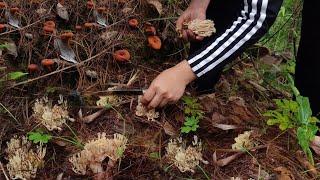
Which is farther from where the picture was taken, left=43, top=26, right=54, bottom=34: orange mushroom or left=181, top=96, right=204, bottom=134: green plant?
left=43, top=26, right=54, bottom=34: orange mushroom

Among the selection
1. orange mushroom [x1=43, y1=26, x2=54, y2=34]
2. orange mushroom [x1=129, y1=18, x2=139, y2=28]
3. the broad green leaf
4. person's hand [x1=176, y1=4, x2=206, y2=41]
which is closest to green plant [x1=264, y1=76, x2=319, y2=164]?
the broad green leaf

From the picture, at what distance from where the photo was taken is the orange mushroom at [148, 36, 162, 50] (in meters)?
3.43

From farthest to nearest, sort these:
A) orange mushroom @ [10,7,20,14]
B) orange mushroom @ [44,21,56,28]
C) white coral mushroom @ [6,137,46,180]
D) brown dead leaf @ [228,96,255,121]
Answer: orange mushroom @ [10,7,20,14] < orange mushroom @ [44,21,56,28] < brown dead leaf @ [228,96,255,121] < white coral mushroom @ [6,137,46,180]

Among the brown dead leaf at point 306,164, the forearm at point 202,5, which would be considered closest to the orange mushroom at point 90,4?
the forearm at point 202,5

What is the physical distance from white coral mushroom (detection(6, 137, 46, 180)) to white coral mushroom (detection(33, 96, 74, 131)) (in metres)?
0.16

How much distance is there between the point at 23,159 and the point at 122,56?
1.16 m

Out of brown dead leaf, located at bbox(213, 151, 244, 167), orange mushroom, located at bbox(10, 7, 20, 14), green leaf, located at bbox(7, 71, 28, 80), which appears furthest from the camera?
orange mushroom, located at bbox(10, 7, 20, 14)

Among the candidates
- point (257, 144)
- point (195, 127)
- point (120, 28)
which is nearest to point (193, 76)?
point (195, 127)

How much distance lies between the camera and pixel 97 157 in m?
2.49

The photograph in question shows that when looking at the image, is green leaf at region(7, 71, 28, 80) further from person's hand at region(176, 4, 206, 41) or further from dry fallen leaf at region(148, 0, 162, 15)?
dry fallen leaf at region(148, 0, 162, 15)

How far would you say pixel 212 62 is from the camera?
2594 millimetres

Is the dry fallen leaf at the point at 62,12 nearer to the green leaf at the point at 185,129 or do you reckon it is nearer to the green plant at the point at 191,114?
the green plant at the point at 191,114

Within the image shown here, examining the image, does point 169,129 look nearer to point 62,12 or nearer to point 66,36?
point 66,36

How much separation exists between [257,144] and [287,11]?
319 centimetres
